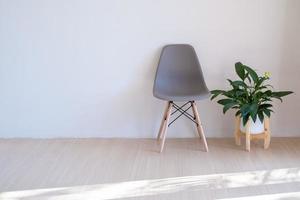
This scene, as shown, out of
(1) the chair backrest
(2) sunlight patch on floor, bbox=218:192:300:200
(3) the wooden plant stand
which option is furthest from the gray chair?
(2) sunlight patch on floor, bbox=218:192:300:200

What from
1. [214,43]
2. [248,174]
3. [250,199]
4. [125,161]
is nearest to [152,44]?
[214,43]

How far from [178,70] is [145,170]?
0.97 m

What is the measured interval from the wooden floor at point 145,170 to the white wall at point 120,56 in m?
0.17

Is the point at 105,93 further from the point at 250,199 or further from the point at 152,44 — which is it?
the point at 250,199

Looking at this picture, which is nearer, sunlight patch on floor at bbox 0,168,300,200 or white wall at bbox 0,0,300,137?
sunlight patch on floor at bbox 0,168,300,200

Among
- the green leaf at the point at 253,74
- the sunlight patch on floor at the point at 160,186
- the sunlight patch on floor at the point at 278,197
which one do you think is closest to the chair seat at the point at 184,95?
the green leaf at the point at 253,74

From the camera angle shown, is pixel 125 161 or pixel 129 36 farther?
pixel 129 36

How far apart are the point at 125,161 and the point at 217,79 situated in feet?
3.68

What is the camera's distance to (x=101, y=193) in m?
2.33

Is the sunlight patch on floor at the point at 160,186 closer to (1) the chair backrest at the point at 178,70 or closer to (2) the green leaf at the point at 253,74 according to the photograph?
(2) the green leaf at the point at 253,74

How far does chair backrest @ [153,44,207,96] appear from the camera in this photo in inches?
121

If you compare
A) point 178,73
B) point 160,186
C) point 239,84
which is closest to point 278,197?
point 160,186

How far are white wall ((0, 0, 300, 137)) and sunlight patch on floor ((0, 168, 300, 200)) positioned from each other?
2.66 ft

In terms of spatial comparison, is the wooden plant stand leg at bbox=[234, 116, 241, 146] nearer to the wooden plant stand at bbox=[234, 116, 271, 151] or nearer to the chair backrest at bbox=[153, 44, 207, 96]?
the wooden plant stand at bbox=[234, 116, 271, 151]
